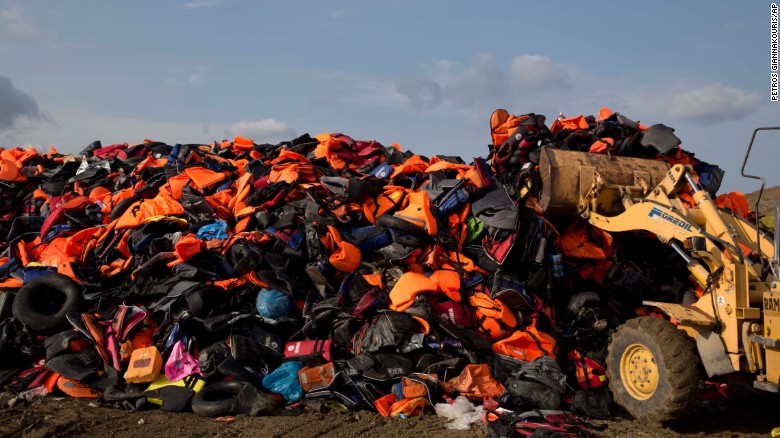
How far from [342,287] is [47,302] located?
3.47 metres

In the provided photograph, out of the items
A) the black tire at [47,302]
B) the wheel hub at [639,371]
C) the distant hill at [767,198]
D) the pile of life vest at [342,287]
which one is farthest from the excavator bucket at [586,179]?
the distant hill at [767,198]

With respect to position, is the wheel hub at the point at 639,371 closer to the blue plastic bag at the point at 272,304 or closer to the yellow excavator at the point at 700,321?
the yellow excavator at the point at 700,321

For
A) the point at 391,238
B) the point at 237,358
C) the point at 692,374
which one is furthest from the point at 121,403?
the point at 692,374

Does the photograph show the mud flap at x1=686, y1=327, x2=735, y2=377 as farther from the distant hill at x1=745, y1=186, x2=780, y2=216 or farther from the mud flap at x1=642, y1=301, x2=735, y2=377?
the distant hill at x1=745, y1=186, x2=780, y2=216

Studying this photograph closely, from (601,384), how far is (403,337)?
2000 mm

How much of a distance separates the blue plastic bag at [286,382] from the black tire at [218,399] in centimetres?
26

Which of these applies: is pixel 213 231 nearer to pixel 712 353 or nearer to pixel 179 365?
pixel 179 365

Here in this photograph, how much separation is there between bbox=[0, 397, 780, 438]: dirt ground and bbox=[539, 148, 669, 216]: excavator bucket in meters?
2.34

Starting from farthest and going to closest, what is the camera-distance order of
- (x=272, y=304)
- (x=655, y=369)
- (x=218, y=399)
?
(x=272, y=304) < (x=218, y=399) < (x=655, y=369)

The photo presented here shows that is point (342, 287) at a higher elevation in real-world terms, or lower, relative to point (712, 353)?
higher

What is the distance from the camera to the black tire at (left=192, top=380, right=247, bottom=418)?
5.46 meters

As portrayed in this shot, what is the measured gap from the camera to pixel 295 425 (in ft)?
16.8

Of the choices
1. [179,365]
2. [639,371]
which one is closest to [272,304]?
[179,365]

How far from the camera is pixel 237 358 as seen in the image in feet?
19.5
